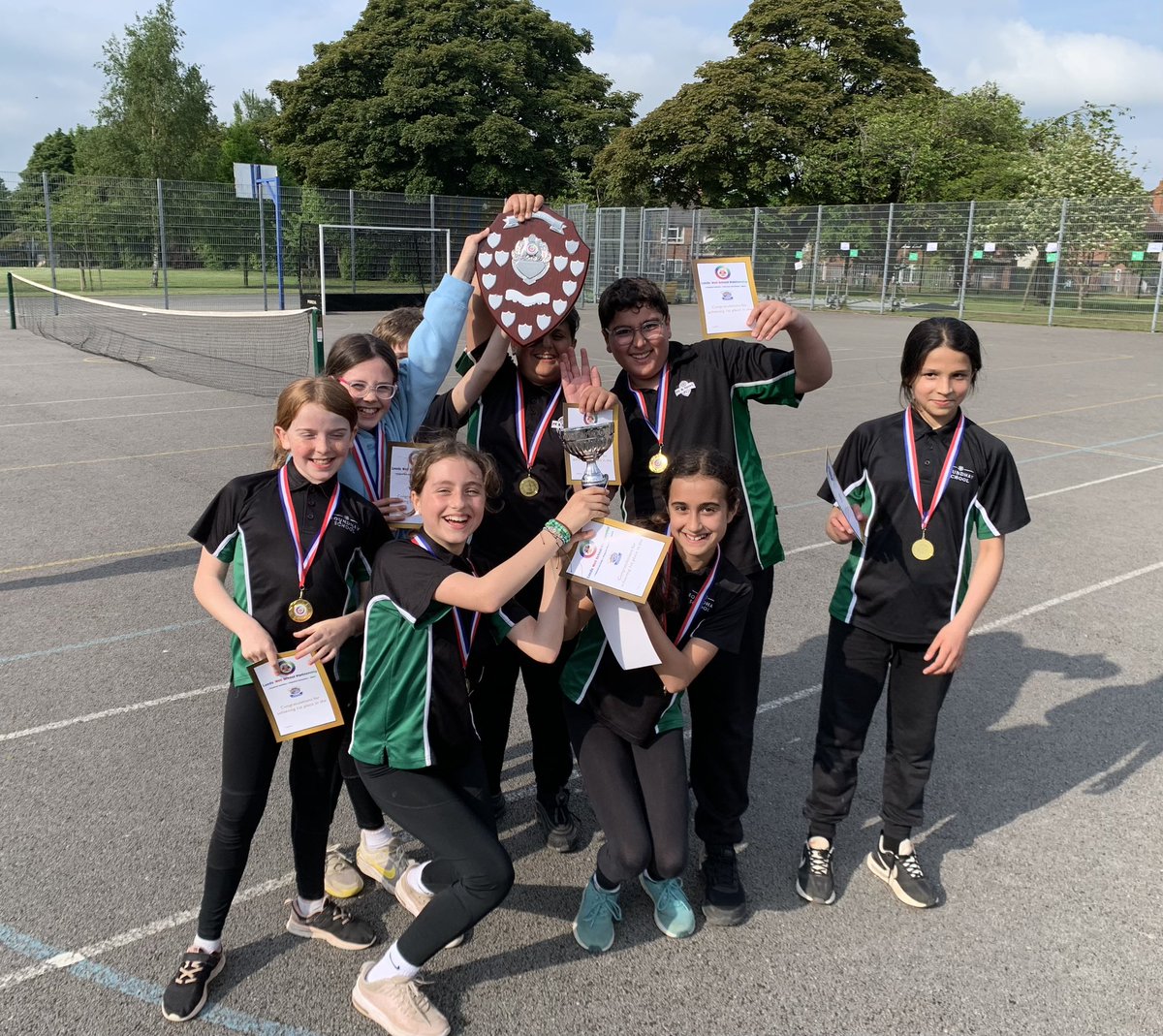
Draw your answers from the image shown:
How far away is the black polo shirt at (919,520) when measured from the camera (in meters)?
3.24

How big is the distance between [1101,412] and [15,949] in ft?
46.5

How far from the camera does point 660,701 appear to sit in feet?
10.2

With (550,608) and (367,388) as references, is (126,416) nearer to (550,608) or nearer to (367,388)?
(367,388)

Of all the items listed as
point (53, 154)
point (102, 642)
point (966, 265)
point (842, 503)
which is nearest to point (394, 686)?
point (842, 503)

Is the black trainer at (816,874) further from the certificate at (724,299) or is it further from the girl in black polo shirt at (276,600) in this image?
the certificate at (724,299)

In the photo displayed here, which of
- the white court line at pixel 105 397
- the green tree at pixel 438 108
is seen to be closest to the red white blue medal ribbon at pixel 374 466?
the white court line at pixel 105 397

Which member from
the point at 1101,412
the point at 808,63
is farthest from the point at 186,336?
the point at 808,63

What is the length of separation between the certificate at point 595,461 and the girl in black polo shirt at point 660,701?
0.20 m

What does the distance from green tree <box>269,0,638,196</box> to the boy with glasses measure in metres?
41.1

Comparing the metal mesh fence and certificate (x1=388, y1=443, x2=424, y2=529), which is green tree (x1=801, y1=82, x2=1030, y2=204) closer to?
the metal mesh fence

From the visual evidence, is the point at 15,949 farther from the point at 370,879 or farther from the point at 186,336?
the point at 186,336

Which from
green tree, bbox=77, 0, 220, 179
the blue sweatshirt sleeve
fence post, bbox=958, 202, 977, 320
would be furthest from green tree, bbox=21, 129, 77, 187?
the blue sweatshirt sleeve

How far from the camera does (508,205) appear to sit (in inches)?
133

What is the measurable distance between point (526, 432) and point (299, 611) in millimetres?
1002
